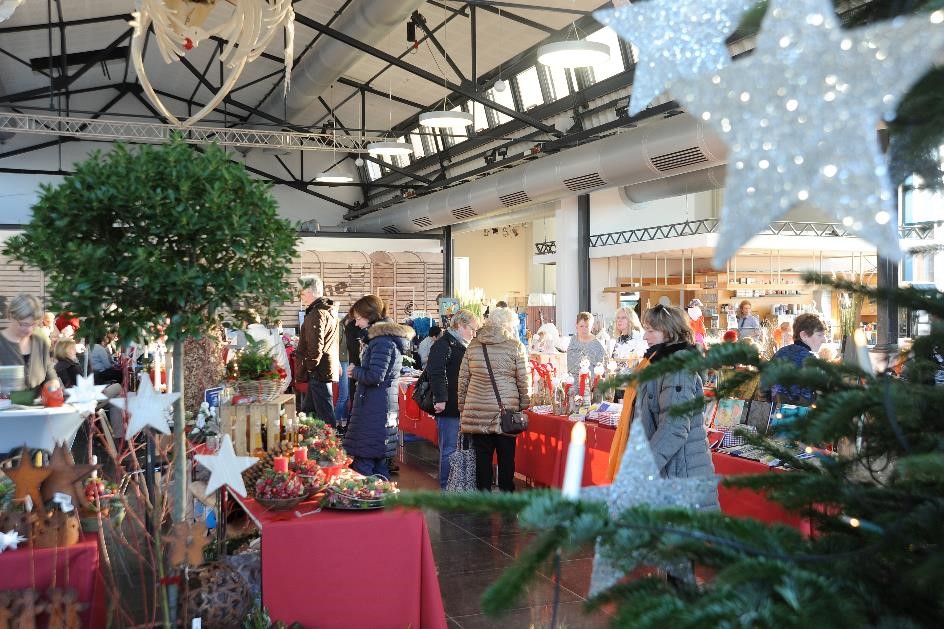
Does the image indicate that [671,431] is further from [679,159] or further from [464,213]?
[464,213]

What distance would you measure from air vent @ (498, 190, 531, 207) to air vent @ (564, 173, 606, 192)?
1447 mm

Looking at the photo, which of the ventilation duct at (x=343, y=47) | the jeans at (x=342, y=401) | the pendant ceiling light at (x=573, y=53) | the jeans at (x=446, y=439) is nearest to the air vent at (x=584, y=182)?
the ventilation duct at (x=343, y=47)

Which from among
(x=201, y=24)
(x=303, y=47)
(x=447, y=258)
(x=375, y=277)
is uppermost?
(x=303, y=47)

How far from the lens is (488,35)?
43.3 feet

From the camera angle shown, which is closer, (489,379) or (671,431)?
(671,431)

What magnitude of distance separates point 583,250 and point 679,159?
17.3ft

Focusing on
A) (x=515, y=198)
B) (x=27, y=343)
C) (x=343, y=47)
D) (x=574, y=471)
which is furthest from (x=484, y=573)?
(x=515, y=198)

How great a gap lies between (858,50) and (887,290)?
0.29 metres

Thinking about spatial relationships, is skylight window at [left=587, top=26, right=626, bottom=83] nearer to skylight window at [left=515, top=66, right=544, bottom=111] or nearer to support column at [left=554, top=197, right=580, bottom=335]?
skylight window at [left=515, top=66, right=544, bottom=111]

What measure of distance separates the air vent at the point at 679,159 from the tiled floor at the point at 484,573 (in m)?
5.40

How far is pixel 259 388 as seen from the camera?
172 inches

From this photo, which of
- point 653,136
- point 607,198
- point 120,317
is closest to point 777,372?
point 120,317

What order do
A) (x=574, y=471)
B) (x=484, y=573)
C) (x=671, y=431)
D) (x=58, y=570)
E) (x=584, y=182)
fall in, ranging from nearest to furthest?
(x=574, y=471) < (x=58, y=570) < (x=671, y=431) < (x=484, y=573) < (x=584, y=182)

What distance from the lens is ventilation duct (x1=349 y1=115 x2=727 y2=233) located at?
32.4 ft
